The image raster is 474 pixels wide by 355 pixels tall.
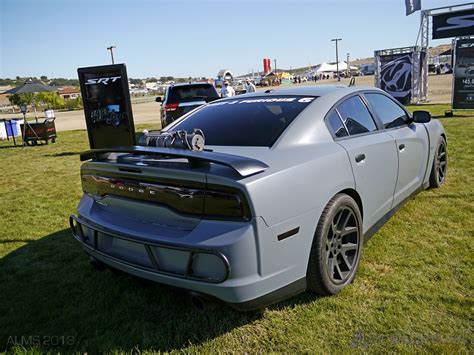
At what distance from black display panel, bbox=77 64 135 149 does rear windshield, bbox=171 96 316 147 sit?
4.39 metres

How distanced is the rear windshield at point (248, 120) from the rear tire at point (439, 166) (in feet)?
7.99

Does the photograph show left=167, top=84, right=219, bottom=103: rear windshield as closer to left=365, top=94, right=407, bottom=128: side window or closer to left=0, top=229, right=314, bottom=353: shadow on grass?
left=365, top=94, right=407, bottom=128: side window

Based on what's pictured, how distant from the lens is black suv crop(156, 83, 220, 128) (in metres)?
10.1

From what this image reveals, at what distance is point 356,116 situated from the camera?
11.0ft

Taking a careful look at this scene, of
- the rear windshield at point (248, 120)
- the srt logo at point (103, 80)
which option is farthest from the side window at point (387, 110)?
the srt logo at point (103, 80)

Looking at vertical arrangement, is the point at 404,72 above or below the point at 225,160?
above

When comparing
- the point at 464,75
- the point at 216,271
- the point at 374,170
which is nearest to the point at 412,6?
the point at 464,75

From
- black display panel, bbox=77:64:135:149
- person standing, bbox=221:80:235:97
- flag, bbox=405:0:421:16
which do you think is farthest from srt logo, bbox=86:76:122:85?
flag, bbox=405:0:421:16

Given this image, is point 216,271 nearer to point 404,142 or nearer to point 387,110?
point 404,142

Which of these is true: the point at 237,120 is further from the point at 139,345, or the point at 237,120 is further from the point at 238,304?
the point at 139,345

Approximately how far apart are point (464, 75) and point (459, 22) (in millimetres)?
4046

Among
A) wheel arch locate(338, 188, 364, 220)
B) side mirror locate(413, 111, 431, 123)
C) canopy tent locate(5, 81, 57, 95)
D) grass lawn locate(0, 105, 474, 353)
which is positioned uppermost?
canopy tent locate(5, 81, 57, 95)

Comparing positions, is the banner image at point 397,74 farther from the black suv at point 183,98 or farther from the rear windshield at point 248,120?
the rear windshield at point 248,120

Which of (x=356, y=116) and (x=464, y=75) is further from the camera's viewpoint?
(x=464, y=75)
